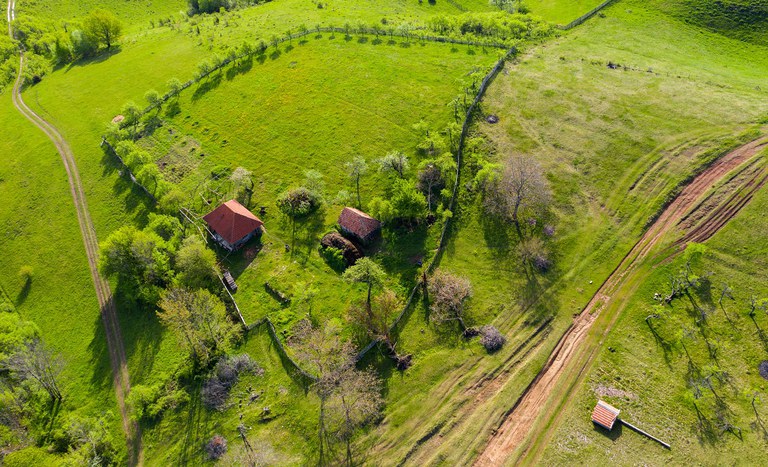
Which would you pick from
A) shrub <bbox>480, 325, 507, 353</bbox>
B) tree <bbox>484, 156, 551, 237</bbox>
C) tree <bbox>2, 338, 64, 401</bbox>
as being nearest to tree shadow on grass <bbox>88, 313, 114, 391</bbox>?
tree <bbox>2, 338, 64, 401</bbox>

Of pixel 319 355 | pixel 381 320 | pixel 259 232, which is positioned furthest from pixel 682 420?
pixel 259 232

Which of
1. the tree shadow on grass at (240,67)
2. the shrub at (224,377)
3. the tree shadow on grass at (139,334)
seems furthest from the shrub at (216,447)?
the tree shadow on grass at (240,67)

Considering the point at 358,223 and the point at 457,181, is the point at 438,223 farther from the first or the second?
the point at 358,223

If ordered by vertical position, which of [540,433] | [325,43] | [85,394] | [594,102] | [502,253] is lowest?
[85,394]

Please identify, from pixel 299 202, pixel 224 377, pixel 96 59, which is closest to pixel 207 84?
pixel 299 202

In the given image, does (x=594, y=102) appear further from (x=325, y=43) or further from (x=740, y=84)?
(x=325, y=43)

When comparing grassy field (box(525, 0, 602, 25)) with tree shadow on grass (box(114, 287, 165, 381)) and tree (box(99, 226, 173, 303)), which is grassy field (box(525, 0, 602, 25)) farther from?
tree shadow on grass (box(114, 287, 165, 381))
